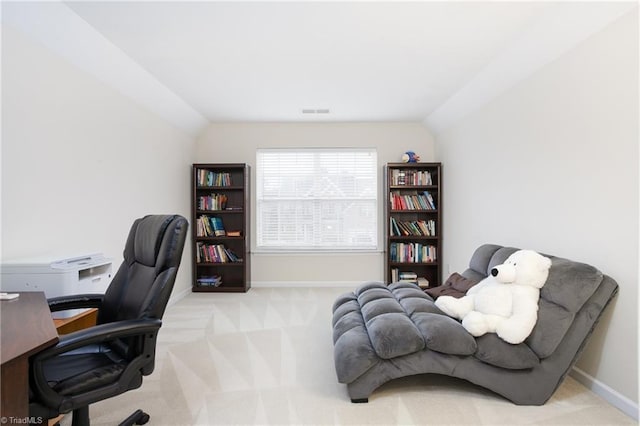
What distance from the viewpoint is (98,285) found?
2488 millimetres

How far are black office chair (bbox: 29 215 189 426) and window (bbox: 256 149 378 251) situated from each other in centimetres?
361

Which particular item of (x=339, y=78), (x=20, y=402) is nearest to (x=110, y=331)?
(x=20, y=402)

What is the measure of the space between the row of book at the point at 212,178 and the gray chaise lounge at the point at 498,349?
360 cm

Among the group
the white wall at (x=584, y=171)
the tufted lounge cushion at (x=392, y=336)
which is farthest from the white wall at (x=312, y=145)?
the tufted lounge cushion at (x=392, y=336)

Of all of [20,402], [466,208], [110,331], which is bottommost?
[20,402]

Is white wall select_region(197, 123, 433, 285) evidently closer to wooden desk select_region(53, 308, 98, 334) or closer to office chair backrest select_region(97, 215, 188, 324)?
wooden desk select_region(53, 308, 98, 334)

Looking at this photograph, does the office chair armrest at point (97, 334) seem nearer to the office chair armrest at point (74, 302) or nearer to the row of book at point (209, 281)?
the office chair armrest at point (74, 302)

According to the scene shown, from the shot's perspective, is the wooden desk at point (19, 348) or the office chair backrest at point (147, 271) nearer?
the wooden desk at point (19, 348)

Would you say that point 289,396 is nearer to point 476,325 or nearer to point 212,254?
point 476,325

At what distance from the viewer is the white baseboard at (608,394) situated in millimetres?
2062

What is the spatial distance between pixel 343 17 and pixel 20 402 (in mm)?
2564

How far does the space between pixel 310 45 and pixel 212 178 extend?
2928mm

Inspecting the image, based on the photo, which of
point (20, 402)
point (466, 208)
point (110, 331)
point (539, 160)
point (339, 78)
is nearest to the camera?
point (20, 402)

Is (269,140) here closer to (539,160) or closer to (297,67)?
(297,67)
